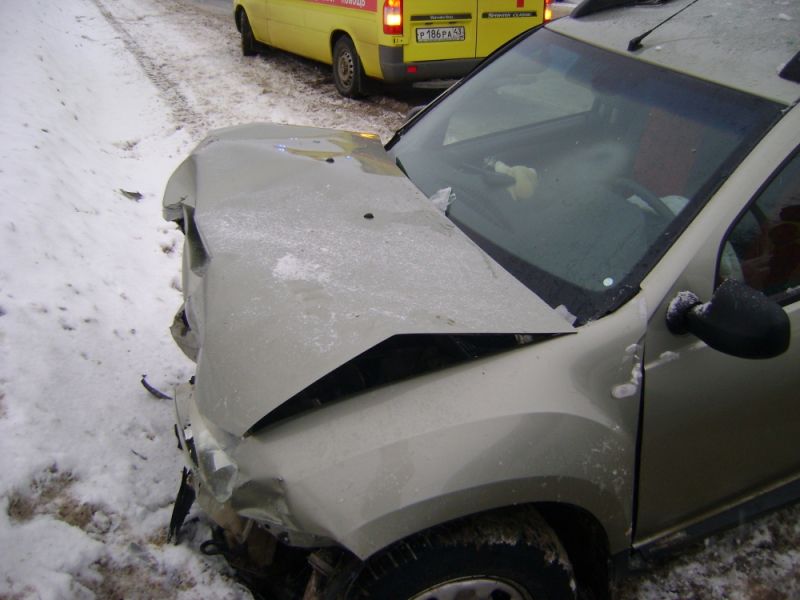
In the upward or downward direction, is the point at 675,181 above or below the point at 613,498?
above

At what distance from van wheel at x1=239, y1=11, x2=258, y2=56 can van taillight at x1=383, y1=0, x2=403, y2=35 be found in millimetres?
3862

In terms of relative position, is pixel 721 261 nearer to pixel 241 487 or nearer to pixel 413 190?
pixel 413 190

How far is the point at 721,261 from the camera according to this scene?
1.82 m

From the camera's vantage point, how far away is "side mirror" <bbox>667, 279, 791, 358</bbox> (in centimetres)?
156

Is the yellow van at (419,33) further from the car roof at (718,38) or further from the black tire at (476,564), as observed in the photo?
the black tire at (476,564)

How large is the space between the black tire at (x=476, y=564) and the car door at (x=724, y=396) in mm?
358

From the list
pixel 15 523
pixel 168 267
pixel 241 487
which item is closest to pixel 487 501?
pixel 241 487

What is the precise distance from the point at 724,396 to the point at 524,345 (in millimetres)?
675

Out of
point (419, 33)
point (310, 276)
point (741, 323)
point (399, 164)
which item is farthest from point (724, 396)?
point (419, 33)

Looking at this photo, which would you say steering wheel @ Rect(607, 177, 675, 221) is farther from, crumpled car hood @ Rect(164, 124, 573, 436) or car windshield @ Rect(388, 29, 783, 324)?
crumpled car hood @ Rect(164, 124, 573, 436)

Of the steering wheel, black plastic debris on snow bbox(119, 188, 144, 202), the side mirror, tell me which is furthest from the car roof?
black plastic debris on snow bbox(119, 188, 144, 202)

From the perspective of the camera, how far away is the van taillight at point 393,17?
256 inches

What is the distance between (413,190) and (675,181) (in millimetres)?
948

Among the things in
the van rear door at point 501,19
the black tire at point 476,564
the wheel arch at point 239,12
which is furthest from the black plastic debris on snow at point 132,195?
the wheel arch at point 239,12
